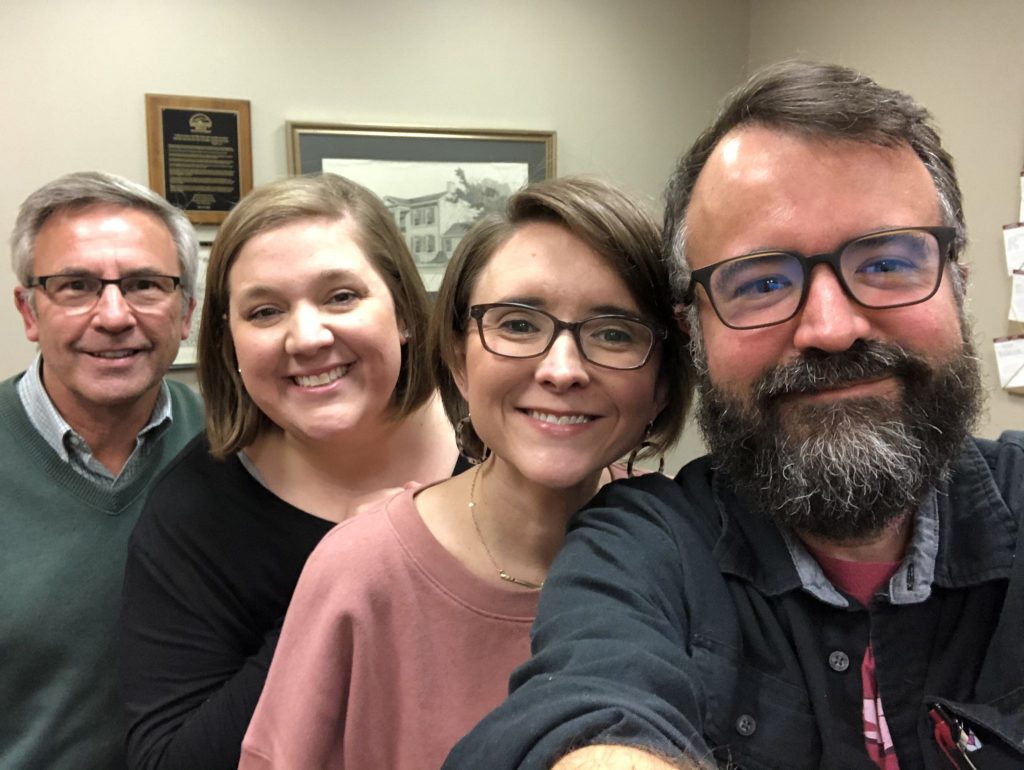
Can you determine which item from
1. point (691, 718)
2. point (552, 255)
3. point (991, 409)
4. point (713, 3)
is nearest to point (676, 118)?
point (713, 3)

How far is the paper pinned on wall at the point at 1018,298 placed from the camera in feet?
6.47

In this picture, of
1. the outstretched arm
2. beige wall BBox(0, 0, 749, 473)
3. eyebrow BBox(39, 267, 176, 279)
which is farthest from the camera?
beige wall BBox(0, 0, 749, 473)

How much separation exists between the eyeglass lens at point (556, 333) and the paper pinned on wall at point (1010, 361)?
4.86 feet

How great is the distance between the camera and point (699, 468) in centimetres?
104

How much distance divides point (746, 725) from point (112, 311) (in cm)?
146

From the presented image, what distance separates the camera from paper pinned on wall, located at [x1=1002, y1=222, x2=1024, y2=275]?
6.42 feet

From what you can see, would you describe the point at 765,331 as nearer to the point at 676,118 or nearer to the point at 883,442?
the point at 883,442

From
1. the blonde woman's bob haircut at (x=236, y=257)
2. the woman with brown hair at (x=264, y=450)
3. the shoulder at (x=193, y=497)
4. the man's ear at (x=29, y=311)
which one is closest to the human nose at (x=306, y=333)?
the woman with brown hair at (x=264, y=450)

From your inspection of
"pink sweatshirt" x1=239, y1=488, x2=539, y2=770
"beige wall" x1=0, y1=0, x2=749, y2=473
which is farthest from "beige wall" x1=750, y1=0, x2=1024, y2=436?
"pink sweatshirt" x1=239, y1=488, x2=539, y2=770

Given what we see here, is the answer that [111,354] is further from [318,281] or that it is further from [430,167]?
[430,167]

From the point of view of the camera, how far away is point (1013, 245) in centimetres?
197

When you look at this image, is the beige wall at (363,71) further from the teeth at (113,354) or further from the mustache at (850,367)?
the mustache at (850,367)

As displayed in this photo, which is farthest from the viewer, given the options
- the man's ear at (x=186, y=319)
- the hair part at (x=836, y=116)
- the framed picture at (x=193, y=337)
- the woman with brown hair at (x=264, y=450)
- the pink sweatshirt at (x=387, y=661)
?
the framed picture at (x=193, y=337)

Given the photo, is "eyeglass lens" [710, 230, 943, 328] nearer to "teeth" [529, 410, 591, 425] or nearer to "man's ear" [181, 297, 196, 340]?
"teeth" [529, 410, 591, 425]
